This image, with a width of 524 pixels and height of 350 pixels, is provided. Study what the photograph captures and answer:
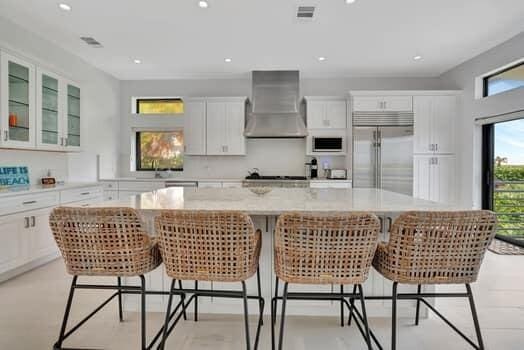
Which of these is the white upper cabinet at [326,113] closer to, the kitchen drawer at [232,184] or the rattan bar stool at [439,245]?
the kitchen drawer at [232,184]

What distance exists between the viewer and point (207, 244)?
1.55m

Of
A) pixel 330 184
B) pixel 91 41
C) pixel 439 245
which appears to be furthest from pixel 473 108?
pixel 91 41

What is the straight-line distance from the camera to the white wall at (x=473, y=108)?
13.4 feet

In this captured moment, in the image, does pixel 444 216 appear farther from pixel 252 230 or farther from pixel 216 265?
pixel 216 265

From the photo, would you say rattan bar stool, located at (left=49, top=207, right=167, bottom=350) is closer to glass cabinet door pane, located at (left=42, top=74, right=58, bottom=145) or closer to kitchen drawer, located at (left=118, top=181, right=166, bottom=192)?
glass cabinet door pane, located at (left=42, top=74, right=58, bottom=145)

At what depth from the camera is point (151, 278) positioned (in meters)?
2.32

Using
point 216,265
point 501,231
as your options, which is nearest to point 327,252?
point 216,265

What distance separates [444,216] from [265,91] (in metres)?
4.06

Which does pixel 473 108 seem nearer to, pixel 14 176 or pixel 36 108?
pixel 36 108

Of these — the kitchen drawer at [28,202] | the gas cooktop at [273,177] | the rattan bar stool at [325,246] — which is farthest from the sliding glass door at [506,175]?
the kitchen drawer at [28,202]

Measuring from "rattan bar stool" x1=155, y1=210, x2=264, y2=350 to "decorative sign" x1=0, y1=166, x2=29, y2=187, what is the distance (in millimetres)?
2787

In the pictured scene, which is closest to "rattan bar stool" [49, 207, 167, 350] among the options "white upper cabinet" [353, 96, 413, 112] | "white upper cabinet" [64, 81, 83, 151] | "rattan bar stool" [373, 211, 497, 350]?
"rattan bar stool" [373, 211, 497, 350]

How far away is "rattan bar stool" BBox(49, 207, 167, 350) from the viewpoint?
5.26 ft

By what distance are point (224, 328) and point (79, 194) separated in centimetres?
279
